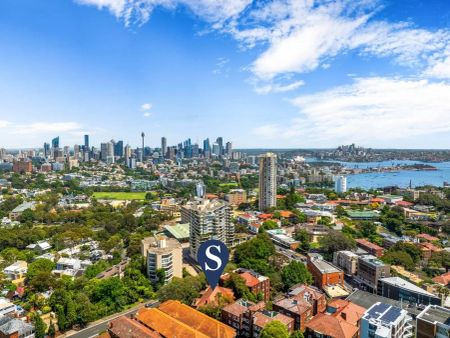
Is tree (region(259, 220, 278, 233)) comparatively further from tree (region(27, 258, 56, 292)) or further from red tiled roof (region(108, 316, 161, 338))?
red tiled roof (region(108, 316, 161, 338))

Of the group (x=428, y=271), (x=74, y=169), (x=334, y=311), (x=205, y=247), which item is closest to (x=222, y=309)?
(x=205, y=247)

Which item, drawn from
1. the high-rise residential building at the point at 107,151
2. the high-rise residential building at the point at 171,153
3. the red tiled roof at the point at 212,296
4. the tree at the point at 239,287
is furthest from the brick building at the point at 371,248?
the high-rise residential building at the point at 171,153

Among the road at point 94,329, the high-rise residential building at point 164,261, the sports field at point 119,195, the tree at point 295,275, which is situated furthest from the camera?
the sports field at point 119,195

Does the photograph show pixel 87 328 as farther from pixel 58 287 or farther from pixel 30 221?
pixel 30 221

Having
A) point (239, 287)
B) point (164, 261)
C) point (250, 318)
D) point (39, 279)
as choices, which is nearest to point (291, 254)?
point (239, 287)

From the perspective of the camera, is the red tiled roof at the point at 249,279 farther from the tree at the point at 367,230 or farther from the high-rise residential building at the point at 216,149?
the high-rise residential building at the point at 216,149
